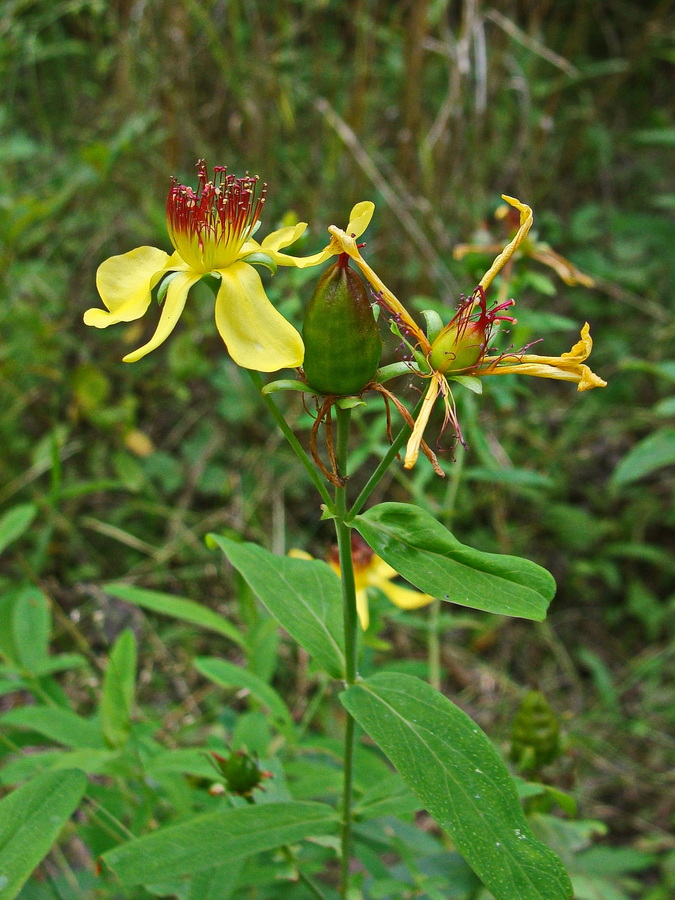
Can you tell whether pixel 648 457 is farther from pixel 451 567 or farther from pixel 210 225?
pixel 210 225

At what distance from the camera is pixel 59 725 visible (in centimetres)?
131

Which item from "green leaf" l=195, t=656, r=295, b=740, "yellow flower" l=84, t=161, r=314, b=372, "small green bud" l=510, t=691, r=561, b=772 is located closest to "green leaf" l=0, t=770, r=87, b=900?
"green leaf" l=195, t=656, r=295, b=740

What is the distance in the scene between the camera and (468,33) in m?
2.67

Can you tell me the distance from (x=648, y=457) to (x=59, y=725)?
1549 mm

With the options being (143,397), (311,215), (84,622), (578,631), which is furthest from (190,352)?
(578,631)

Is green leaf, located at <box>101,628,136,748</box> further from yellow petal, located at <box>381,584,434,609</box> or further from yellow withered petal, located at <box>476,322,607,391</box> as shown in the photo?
yellow withered petal, located at <box>476,322,607,391</box>

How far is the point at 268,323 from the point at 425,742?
1.68ft

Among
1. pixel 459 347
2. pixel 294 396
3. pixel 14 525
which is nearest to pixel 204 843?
pixel 459 347

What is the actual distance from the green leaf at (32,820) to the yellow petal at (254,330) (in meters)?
0.61

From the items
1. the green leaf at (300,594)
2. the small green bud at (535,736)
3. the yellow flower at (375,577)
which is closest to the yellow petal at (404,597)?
the yellow flower at (375,577)

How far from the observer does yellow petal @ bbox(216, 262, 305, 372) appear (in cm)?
85

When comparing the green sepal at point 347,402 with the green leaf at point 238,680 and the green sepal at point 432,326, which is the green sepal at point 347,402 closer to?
the green sepal at point 432,326

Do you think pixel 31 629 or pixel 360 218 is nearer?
pixel 360 218

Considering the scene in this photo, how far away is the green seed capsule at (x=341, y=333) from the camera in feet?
2.76
